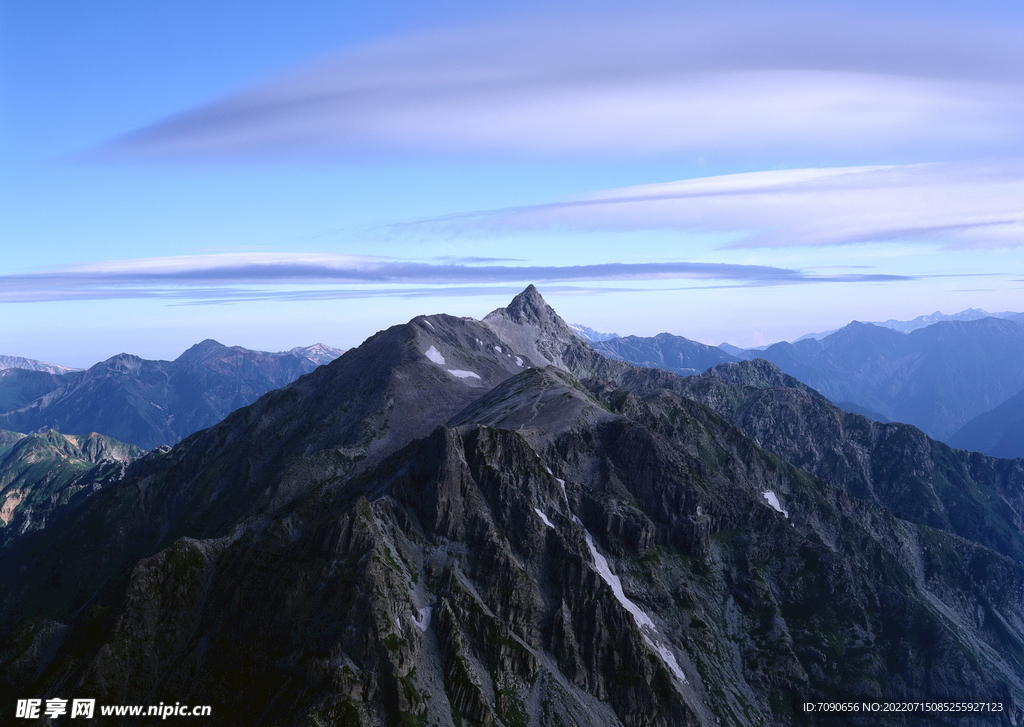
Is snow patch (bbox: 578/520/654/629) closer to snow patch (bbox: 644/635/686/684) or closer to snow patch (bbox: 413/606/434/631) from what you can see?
snow patch (bbox: 644/635/686/684)

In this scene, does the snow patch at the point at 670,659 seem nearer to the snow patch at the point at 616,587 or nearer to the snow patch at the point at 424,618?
the snow patch at the point at 616,587

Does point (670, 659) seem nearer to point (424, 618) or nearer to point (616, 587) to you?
point (616, 587)

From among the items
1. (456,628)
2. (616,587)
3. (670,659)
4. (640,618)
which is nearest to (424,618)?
(456,628)

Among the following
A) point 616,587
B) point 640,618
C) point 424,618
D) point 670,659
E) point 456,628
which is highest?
point 424,618

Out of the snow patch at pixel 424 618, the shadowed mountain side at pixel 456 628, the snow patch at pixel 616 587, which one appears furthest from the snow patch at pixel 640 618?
the snow patch at pixel 424 618

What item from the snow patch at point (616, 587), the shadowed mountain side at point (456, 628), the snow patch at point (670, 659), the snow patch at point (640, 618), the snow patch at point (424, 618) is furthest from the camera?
the snow patch at point (616, 587)

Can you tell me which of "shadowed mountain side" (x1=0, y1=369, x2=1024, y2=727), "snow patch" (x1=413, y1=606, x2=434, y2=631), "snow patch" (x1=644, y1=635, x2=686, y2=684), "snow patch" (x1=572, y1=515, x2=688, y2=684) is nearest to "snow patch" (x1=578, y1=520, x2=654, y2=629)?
"snow patch" (x1=572, y1=515, x2=688, y2=684)

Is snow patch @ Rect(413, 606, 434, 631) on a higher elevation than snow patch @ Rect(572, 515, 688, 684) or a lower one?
higher

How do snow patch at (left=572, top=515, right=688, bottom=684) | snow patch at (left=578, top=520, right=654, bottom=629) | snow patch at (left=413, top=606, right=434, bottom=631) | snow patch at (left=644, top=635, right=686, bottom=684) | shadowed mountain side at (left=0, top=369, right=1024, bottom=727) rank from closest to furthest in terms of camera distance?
shadowed mountain side at (left=0, top=369, right=1024, bottom=727) < snow patch at (left=413, top=606, right=434, bottom=631) < snow patch at (left=644, top=635, right=686, bottom=684) < snow patch at (left=572, top=515, right=688, bottom=684) < snow patch at (left=578, top=520, right=654, bottom=629)

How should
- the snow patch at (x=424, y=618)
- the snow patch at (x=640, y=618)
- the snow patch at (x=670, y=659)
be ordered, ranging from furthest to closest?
the snow patch at (x=640, y=618), the snow patch at (x=670, y=659), the snow patch at (x=424, y=618)
